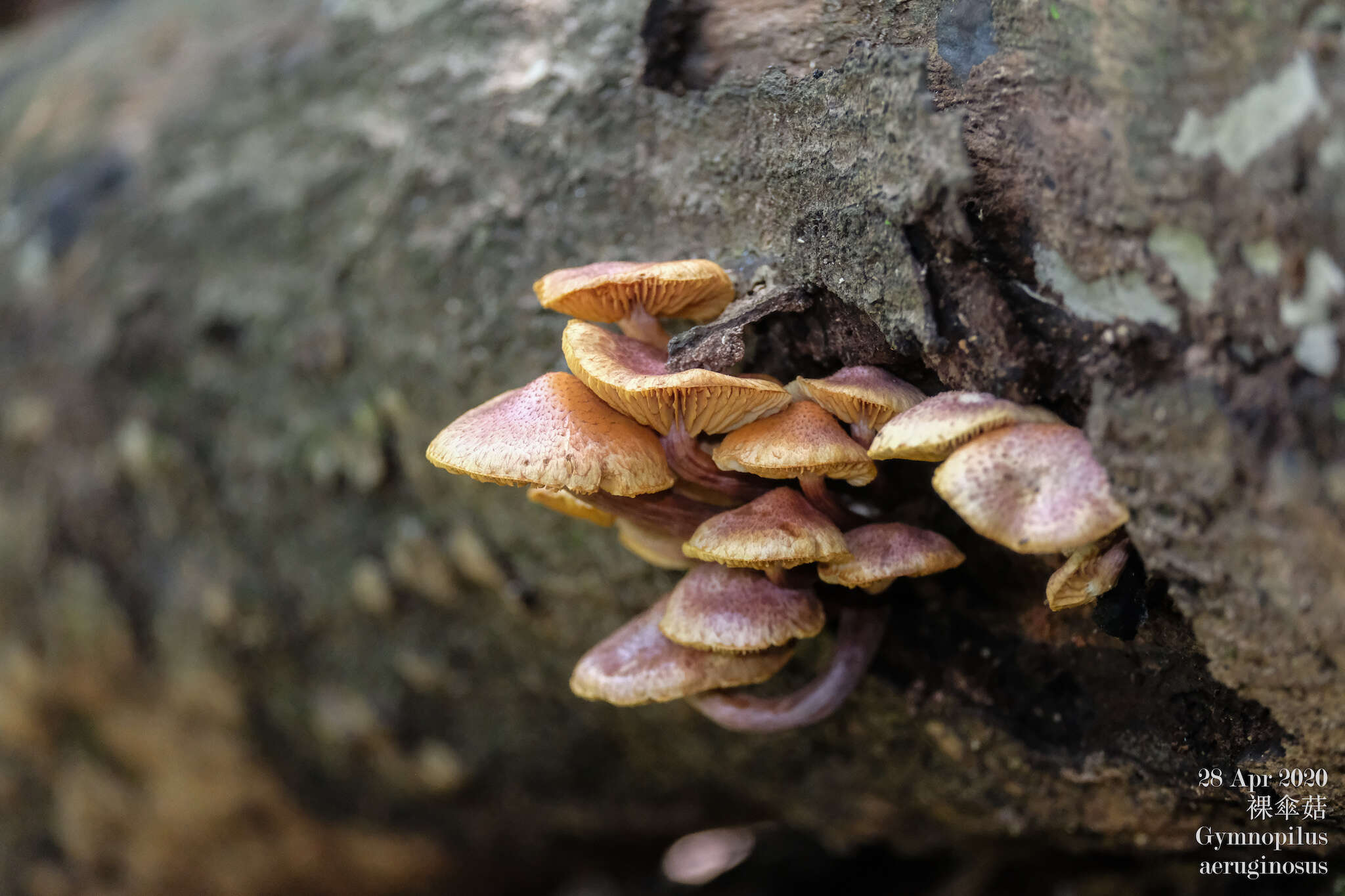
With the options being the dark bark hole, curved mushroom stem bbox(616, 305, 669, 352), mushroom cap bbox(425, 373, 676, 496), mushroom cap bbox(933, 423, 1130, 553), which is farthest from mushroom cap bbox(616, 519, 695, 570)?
the dark bark hole

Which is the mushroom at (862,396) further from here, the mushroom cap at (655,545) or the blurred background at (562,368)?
the mushroom cap at (655,545)

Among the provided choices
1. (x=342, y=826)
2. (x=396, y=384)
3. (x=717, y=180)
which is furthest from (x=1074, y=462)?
(x=342, y=826)

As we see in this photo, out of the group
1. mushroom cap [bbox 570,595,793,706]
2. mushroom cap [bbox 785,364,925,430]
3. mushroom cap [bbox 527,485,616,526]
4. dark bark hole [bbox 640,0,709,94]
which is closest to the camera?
mushroom cap [bbox 785,364,925,430]

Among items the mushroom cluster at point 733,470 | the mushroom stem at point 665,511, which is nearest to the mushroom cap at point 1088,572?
the mushroom cluster at point 733,470

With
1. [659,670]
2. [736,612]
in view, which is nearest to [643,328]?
[736,612]

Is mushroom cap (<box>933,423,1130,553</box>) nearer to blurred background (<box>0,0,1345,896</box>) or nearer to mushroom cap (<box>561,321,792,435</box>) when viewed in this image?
blurred background (<box>0,0,1345,896</box>)

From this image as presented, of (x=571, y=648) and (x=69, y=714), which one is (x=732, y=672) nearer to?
(x=571, y=648)
